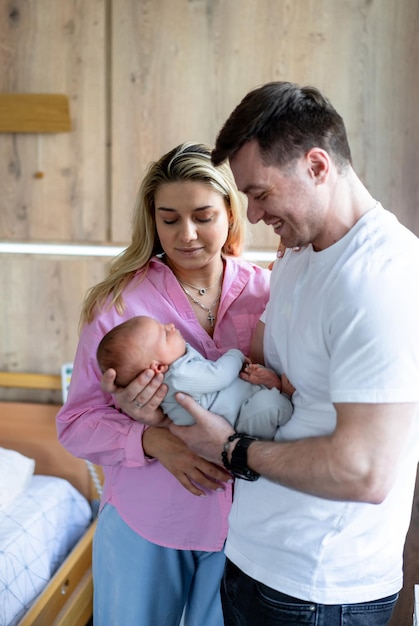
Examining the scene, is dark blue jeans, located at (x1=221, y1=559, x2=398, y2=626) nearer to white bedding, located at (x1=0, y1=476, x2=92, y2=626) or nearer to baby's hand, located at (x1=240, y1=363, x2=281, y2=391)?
baby's hand, located at (x1=240, y1=363, x2=281, y2=391)

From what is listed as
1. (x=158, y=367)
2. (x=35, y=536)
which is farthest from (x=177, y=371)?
(x=35, y=536)

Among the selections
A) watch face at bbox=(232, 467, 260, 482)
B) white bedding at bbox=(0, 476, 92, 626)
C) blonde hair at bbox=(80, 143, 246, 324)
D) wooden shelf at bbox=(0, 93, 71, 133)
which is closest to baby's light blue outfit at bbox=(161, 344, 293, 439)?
watch face at bbox=(232, 467, 260, 482)

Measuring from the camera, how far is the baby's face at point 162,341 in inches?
53.4

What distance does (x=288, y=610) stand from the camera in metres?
1.16

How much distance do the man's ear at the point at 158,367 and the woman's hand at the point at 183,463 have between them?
0.60 ft

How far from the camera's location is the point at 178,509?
1.54 m

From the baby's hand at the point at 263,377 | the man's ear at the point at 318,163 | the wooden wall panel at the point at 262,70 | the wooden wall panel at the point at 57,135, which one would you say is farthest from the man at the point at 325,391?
the wooden wall panel at the point at 57,135

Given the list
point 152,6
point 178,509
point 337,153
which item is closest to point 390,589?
point 178,509

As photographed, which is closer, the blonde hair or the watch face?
the watch face

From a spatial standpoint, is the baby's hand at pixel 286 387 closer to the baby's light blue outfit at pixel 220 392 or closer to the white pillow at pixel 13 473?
the baby's light blue outfit at pixel 220 392

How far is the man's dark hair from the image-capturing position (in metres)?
1.07

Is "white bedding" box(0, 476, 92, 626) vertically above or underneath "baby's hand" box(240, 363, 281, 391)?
underneath

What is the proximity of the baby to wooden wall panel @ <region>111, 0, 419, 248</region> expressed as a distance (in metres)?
1.27

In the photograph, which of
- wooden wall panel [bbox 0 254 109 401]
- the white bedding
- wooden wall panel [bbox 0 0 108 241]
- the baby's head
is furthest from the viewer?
wooden wall panel [bbox 0 254 109 401]
